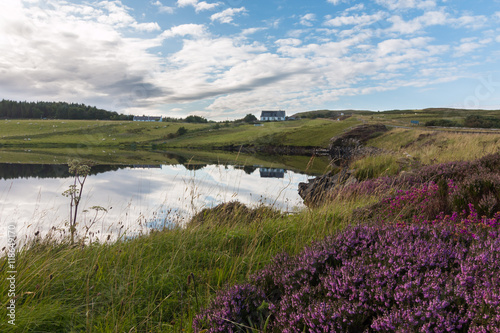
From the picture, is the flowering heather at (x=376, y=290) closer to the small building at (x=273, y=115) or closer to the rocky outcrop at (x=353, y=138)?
the rocky outcrop at (x=353, y=138)

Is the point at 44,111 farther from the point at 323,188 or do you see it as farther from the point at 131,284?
the point at 131,284

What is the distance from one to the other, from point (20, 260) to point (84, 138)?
102272 mm

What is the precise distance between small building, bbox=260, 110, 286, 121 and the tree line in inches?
3027

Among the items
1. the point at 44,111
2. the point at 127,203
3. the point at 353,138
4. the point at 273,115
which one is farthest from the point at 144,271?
the point at 44,111

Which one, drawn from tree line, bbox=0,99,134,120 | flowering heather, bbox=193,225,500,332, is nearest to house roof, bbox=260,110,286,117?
tree line, bbox=0,99,134,120

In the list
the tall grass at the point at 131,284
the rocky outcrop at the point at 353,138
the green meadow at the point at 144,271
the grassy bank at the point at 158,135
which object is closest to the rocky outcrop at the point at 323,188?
the green meadow at the point at 144,271

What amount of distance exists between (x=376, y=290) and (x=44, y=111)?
177529mm

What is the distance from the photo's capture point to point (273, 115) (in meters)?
160

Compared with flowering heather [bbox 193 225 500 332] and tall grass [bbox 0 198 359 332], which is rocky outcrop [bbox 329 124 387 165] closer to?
tall grass [bbox 0 198 359 332]

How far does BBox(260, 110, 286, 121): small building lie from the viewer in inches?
6230

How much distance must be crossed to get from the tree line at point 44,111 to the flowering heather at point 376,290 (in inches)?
6283

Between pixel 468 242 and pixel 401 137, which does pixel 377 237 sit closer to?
pixel 468 242

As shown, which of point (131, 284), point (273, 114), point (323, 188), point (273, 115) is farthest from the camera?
point (273, 114)

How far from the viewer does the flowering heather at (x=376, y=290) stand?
198 cm
